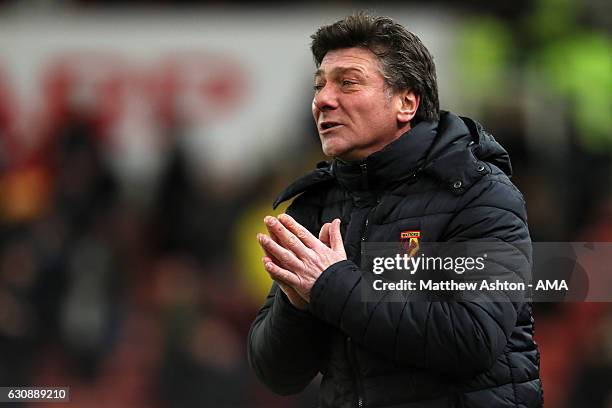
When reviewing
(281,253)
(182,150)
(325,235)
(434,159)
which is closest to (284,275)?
(281,253)

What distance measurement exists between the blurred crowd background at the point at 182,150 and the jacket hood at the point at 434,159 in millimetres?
3987

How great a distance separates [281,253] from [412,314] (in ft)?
1.16

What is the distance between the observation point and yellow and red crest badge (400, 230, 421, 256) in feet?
9.41

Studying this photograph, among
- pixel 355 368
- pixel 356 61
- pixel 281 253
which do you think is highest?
pixel 356 61

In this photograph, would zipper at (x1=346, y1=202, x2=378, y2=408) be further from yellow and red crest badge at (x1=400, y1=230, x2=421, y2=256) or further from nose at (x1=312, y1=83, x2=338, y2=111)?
nose at (x1=312, y1=83, x2=338, y2=111)

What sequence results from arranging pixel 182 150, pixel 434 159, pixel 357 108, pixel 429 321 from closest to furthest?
pixel 429 321
pixel 434 159
pixel 357 108
pixel 182 150

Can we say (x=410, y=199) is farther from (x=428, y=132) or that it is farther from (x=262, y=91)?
(x=262, y=91)

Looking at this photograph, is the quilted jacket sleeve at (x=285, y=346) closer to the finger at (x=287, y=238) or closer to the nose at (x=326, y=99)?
the finger at (x=287, y=238)

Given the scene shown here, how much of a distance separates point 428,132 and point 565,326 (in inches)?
159

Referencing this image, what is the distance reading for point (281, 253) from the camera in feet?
9.25

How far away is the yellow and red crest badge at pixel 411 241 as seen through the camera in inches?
113

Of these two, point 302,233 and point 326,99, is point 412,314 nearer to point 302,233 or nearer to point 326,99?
point 302,233

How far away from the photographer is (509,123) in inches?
292

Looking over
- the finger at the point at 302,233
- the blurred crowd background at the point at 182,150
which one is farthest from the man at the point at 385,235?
the blurred crowd background at the point at 182,150
